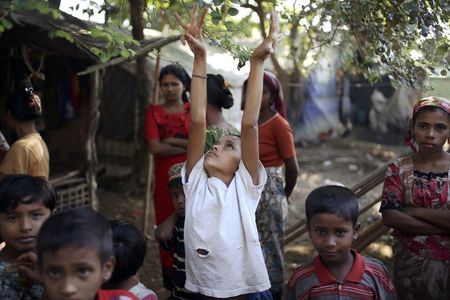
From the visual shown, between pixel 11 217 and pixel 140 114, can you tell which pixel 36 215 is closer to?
pixel 11 217

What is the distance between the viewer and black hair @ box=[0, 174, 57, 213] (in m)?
2.28

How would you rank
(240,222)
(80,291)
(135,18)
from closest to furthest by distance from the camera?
(80,291) → (240,222) → (135,18)

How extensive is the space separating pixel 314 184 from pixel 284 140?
591 centimetres

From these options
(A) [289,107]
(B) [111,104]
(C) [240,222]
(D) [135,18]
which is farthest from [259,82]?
(A) [289,107]

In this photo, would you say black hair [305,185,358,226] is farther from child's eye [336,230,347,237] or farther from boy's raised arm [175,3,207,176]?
boy's raised arm [175,3,207,176]

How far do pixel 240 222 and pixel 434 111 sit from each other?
3.76 ft

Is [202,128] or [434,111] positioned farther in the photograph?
[434,111]

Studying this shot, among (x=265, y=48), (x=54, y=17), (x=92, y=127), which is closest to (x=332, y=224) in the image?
(x=265, y=48)

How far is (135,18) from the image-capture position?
14.8 ft

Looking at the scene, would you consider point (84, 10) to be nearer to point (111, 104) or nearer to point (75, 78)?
point (75, 78)

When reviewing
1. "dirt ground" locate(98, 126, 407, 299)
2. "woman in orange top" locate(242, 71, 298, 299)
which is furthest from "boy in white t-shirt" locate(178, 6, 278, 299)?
"dirt ground" locate(98, 126, 407, 299)

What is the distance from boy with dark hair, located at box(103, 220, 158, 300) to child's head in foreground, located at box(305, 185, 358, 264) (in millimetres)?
721

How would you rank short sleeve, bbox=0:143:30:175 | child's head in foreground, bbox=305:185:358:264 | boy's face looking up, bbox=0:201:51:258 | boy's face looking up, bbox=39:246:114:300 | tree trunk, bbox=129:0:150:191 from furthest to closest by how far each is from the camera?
tree trunk, bbox=129:0:150:191, short sleeve, bbox=0:143:30:175, child's head in foreground, bbox=305:185:358:264, boy's face looking up, bbox=0:201:51:258, boy's face looking up, bbox=39:246:114:300

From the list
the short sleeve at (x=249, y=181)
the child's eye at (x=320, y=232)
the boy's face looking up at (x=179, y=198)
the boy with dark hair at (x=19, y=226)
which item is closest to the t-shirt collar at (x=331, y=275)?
the child's eye at (x=320, y=232)
